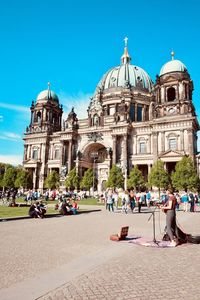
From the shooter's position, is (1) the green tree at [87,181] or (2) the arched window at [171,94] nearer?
(1) the green tree at [87,181]

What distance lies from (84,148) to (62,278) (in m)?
61.1

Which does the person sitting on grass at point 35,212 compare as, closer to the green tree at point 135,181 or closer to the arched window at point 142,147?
the green tree at point 135,181

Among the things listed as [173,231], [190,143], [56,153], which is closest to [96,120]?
[56,153]

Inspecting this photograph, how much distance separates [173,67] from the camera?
57.7 meters

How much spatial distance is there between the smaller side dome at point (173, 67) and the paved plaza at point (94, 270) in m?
54.0

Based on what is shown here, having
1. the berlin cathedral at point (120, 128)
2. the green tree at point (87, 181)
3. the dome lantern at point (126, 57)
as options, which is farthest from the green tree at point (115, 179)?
the dome lantern at point (126, 57)

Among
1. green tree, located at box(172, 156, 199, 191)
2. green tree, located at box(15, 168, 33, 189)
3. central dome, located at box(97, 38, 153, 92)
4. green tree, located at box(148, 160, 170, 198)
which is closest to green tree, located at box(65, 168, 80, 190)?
green tree, located at box(15, 168, 33, 189)

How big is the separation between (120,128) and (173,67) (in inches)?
705

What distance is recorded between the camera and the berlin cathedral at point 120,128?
180 feet

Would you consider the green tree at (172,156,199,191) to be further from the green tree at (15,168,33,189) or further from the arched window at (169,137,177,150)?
the green tree at (15,168,33,189)

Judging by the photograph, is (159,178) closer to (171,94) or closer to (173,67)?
→ (171,94)

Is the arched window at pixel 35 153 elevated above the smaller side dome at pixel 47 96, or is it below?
below

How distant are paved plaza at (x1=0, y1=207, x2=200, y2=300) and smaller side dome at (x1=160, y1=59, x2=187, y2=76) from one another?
54031 millimetres

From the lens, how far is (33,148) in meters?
73.9
